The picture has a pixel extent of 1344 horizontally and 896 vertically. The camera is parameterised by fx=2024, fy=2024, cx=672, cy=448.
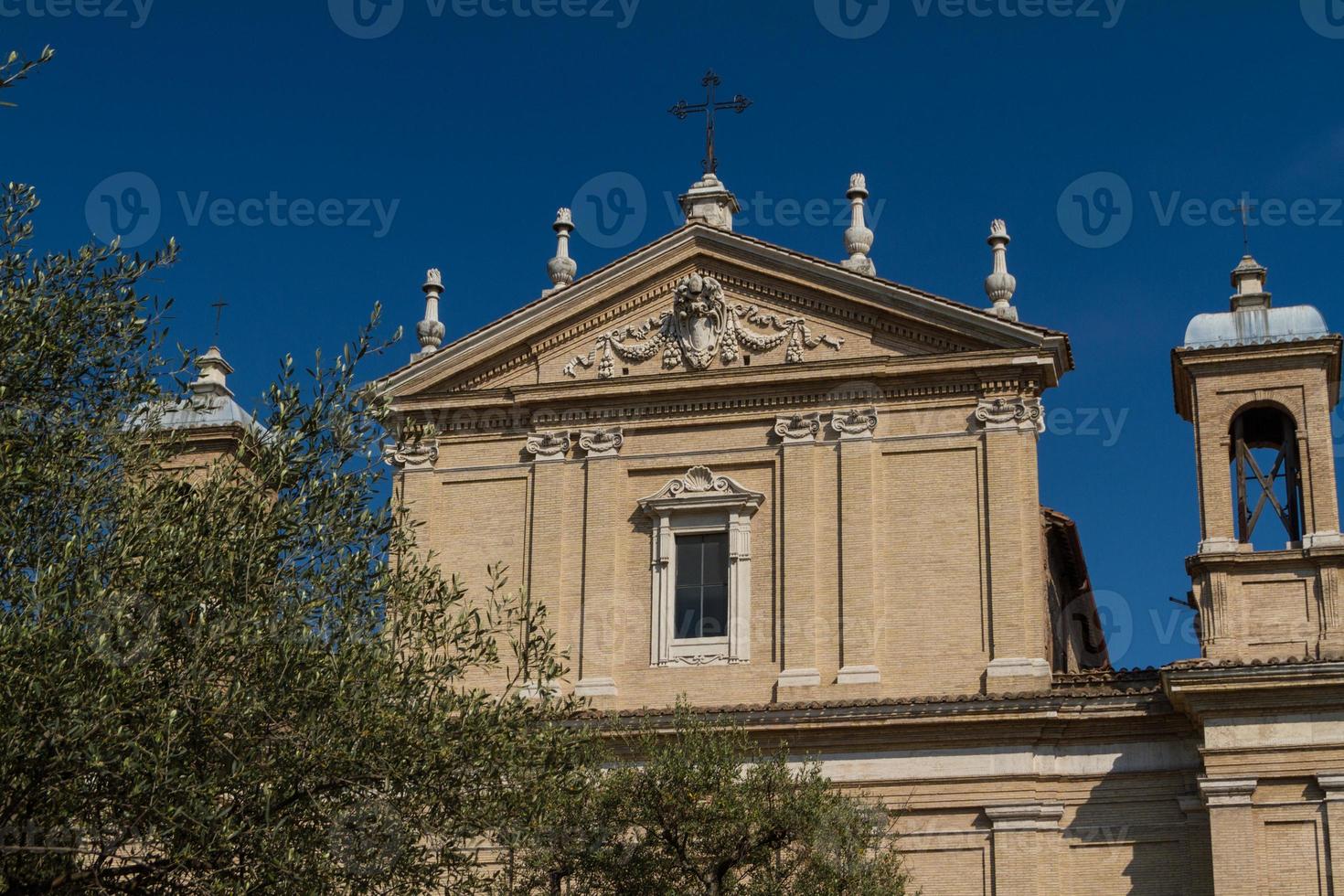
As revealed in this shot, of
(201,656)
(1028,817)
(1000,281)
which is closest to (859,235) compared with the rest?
(1000,281)

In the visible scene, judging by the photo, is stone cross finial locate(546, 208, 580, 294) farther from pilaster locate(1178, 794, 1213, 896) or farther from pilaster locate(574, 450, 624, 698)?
pilaster locate(1178, 794, 1213, 896)

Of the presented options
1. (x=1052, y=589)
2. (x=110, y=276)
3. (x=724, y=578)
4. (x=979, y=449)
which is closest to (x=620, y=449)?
(x=724, y=578)

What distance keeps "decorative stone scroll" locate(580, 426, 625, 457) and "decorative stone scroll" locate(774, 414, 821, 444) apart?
2.01 metres

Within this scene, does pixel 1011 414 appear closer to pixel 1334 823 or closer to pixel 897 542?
pixel 897 542

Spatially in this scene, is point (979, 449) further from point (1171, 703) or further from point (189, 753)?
point (189, 753)

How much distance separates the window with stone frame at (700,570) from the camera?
24266 millimetres

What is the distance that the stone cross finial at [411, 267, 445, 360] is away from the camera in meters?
26.7

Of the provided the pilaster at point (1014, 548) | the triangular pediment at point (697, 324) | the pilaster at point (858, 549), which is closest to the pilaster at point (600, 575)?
the triangular pediment at point (697, 324)

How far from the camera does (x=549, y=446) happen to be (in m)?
25.6

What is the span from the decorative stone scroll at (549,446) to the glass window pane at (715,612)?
103 inches

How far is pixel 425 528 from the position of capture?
83.8ft

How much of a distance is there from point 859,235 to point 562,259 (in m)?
3.96

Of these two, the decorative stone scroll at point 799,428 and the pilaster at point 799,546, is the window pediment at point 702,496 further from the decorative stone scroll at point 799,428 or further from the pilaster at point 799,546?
the decorative stone scroll at point 799,428

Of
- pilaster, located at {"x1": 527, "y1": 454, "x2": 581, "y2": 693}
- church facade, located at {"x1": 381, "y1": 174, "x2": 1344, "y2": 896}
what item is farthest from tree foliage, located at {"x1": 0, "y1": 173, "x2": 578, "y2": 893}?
pilaster, located at {"x1": 527, "y1": 454, "x2": 581, "y2": 693}
